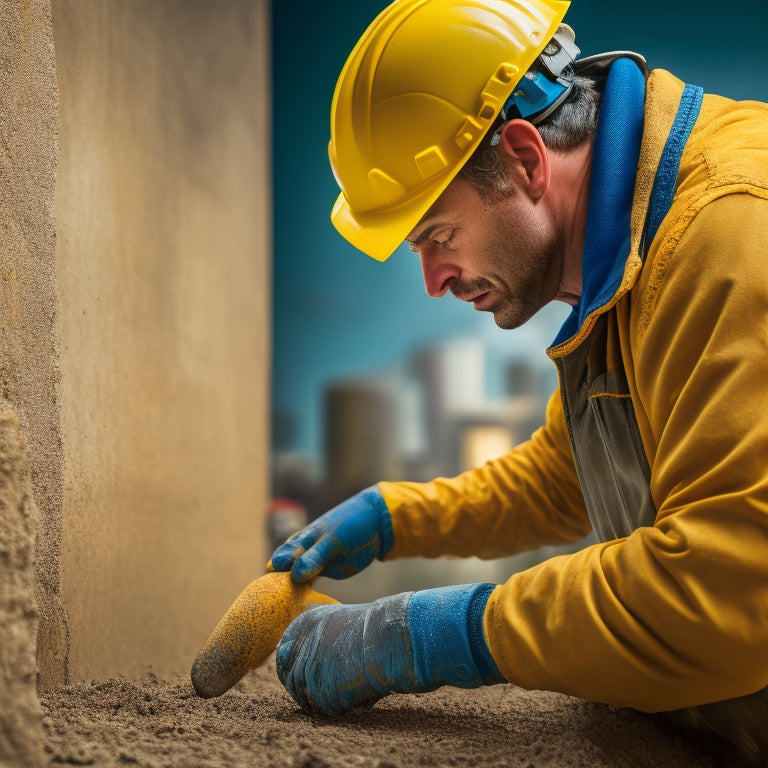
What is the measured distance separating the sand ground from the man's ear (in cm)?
99

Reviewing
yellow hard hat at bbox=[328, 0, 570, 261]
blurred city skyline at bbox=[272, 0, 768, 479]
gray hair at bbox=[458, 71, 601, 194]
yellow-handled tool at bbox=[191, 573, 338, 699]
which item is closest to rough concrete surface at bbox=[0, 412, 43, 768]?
yellow-handled tool at bbox=[191, 573, 338, 699]

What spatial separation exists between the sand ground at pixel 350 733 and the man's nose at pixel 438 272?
836mm

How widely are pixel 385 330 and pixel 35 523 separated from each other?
127 inches

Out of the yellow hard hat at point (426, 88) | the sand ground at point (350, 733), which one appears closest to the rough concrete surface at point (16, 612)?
the sand ground at point (350, 733)

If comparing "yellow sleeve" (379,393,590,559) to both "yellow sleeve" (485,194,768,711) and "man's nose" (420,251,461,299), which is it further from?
"yellow sleeve" (485,194,768,711)

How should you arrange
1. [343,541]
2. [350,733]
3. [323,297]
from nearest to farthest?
[350,733], [343,541], [323,297]

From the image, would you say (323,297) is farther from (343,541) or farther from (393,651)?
(393,651)

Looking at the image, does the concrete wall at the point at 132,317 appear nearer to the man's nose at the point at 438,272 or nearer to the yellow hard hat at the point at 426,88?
the yellow hard hat at the point at 426,88

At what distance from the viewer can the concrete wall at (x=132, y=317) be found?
147 centimetres

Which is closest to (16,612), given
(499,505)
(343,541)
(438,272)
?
(343,541)

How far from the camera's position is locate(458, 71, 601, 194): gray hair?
5.00ft

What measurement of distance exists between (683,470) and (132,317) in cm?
144

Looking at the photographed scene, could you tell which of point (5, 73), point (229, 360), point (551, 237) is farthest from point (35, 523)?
point (229, 360)

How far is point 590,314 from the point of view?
1.36 m
